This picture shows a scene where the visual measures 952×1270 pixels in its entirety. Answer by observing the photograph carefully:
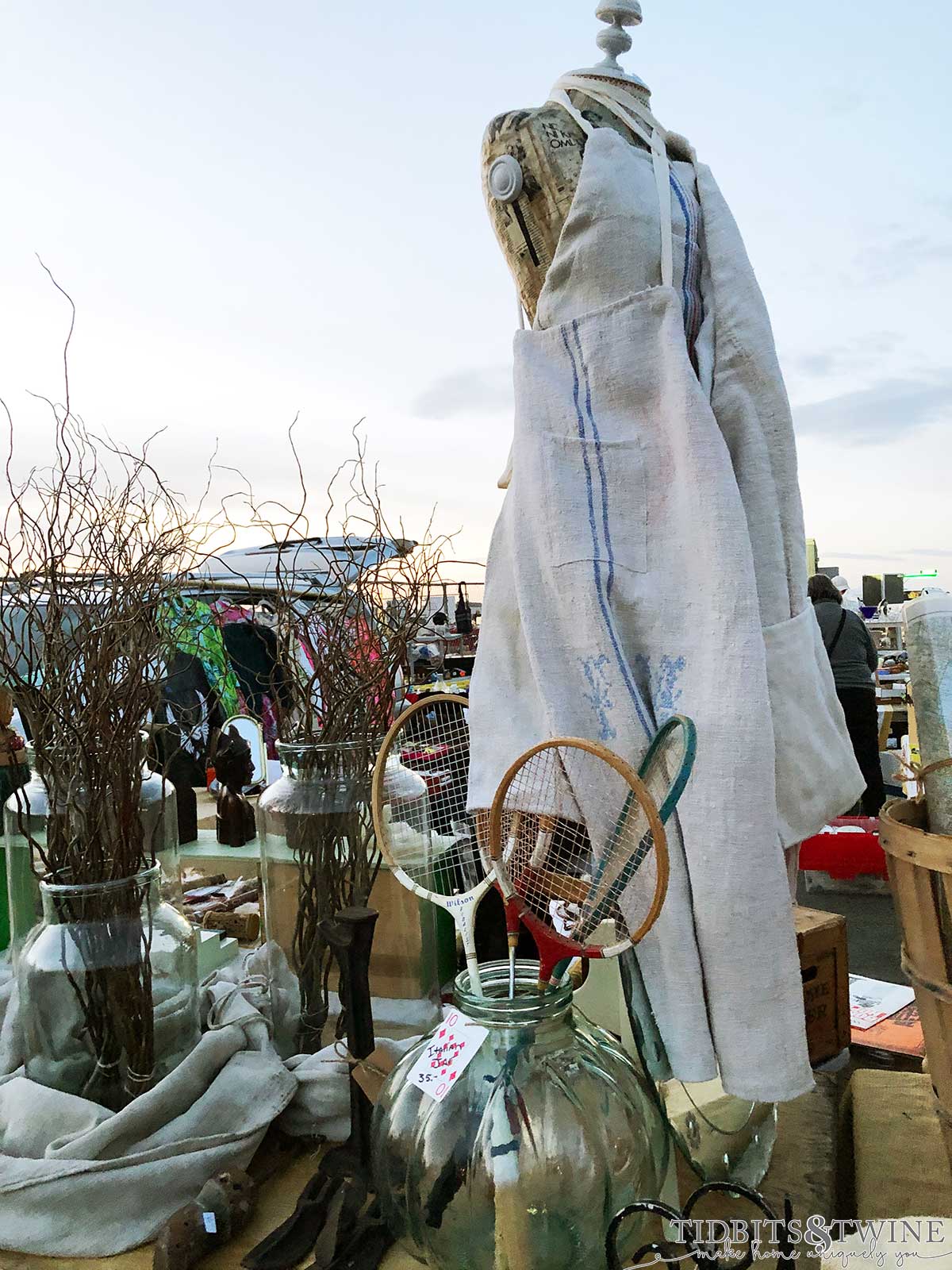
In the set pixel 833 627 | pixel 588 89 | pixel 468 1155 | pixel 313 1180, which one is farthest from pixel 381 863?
pixel 833 627

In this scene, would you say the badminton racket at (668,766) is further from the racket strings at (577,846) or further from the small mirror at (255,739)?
the small mirror at (255,739)

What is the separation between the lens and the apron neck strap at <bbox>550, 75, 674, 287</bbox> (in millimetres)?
982

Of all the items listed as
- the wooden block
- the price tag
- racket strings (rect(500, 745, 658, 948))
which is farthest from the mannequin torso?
the wooden block

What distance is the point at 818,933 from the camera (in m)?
1.34

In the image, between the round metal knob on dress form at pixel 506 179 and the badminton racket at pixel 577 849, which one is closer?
the badminton racket at pixel 577 849

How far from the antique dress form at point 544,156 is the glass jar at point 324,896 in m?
0.68

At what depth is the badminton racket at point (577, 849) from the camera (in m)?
0.69

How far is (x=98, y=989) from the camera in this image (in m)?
1.04

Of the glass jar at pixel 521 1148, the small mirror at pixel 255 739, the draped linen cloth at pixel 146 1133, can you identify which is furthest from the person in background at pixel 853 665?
the glass jar at pixel 521 1148

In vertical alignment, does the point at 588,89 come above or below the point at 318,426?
above

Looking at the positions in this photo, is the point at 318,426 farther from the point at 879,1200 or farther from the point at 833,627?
the point at 833,627

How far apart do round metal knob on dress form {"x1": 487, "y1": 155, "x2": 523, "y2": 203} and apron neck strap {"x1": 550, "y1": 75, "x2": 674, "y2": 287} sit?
9 centimetres

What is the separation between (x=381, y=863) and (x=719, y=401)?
0.75 meters

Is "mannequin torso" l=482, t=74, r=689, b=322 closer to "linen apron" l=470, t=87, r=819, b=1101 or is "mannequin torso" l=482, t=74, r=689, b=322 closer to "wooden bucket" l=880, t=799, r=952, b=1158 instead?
"linen apron" l=470, t=87, r=819, b=1101
